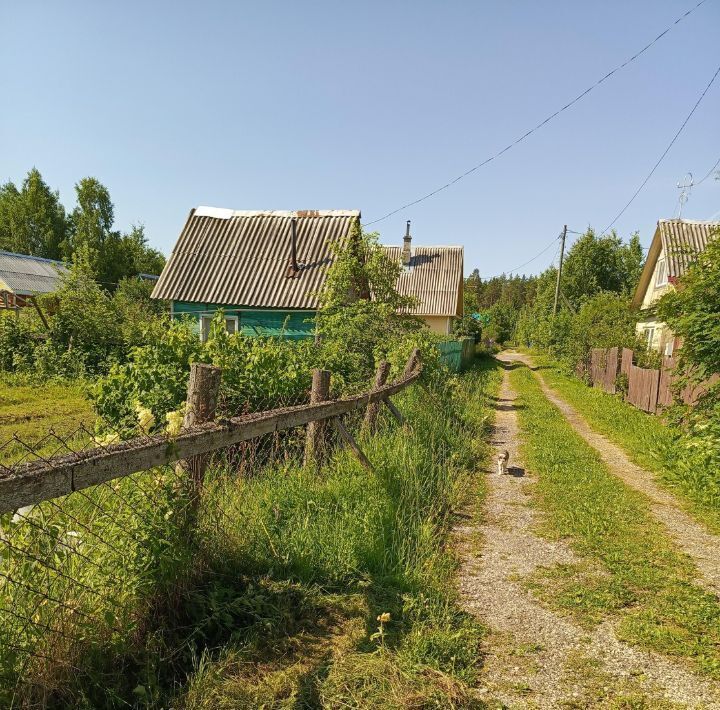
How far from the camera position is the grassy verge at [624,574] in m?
3.25

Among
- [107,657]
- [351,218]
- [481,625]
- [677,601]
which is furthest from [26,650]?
[351,218]

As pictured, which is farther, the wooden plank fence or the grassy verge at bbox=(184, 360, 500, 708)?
the wooden plank fence

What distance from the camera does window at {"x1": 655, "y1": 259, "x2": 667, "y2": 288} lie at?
71.1 feet

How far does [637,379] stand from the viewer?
1338 cm

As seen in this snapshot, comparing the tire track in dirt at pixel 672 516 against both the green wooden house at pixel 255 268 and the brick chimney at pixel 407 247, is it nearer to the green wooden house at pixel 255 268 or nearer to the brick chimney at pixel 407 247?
the green wooden house at pixel 255 268

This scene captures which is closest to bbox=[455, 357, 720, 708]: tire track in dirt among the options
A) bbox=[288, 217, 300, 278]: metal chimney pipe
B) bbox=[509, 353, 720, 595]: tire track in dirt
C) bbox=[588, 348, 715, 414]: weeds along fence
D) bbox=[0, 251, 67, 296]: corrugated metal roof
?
bbox=[509, 353, 720, 595]: tire track in dirt

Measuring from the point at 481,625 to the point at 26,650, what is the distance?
8.19 ft

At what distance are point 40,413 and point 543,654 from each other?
992 centimetres

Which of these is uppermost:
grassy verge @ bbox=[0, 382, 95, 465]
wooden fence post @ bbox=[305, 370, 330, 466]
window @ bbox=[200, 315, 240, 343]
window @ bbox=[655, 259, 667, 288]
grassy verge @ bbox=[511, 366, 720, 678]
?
window @ bbox=[655, 259, 667, 288]

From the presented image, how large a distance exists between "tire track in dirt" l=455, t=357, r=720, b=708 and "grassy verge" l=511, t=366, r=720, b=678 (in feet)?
0.50

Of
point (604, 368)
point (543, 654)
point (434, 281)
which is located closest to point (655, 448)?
point (543, 654)

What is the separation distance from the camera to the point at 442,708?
253cm

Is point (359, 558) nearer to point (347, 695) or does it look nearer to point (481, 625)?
point (481, 625)

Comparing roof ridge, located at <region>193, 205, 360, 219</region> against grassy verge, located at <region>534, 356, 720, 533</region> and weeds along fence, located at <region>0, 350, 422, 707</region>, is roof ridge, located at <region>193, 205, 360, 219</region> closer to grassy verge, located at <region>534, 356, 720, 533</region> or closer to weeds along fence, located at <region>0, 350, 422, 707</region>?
grassy verge, located at <region>534, 356, 720, 533</region>
